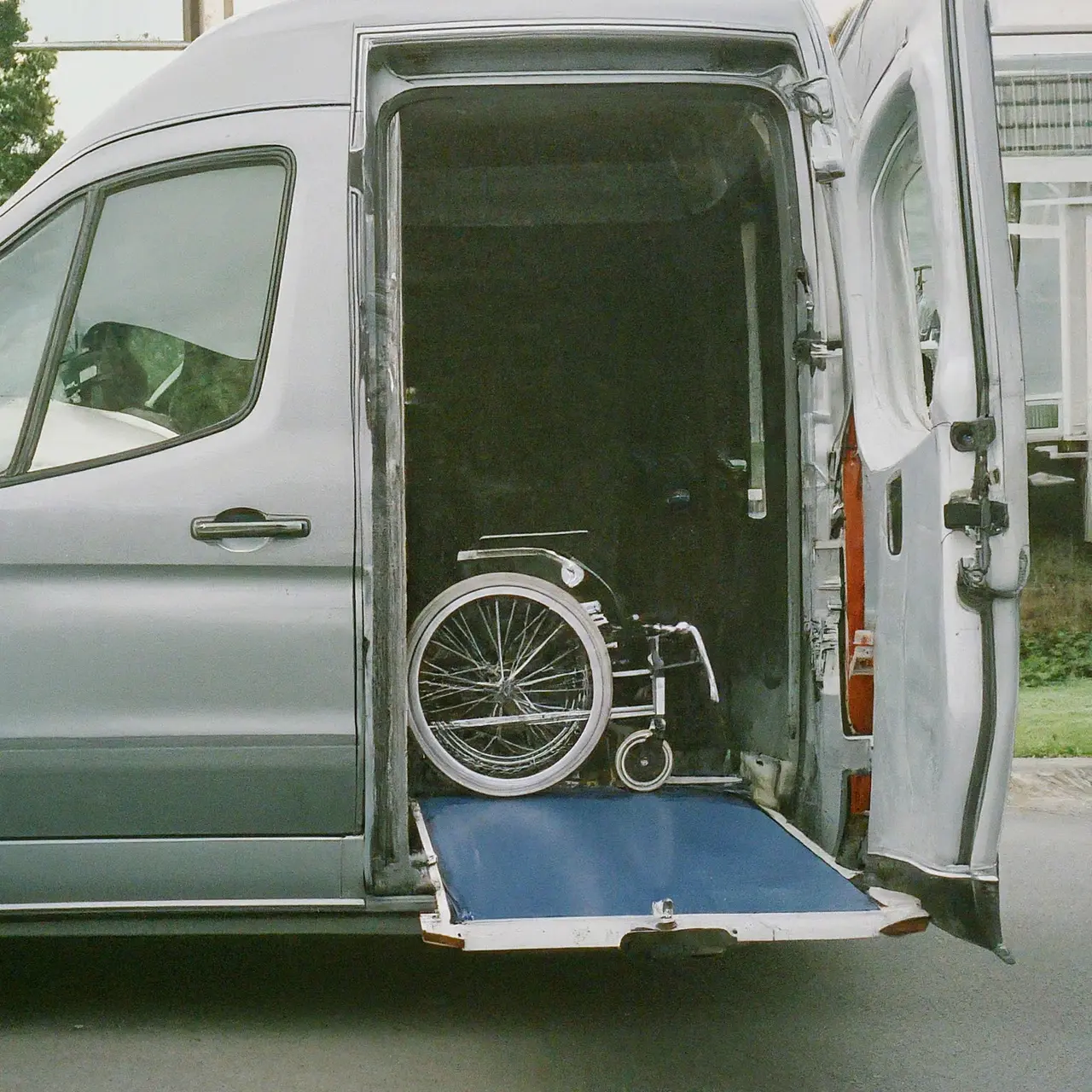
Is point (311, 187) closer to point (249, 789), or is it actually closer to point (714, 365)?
point (249, 789)

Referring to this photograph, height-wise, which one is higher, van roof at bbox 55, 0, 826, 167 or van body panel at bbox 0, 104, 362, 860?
van roof at bbox 55, 0, 826, 167

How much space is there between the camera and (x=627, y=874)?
3.59 m

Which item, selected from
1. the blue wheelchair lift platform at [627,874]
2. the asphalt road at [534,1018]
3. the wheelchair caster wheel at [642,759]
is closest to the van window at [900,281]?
the blue wheelchair lift platform at [627,874]

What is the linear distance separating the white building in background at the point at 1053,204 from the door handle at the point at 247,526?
8.64 m

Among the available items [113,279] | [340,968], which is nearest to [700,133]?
[113,279]

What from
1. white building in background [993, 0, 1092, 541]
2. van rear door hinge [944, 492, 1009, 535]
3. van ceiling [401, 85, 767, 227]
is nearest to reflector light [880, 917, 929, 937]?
van rear door hinge [944, 492, 1009, 535]

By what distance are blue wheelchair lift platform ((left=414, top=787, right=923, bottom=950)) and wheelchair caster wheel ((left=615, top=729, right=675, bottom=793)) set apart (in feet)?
1.16

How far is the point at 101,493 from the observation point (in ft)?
11.1

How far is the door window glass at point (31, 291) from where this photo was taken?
3502 millimetres

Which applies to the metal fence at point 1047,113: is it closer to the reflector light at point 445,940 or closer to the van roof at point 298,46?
the van roof at point 298,46

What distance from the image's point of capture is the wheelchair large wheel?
5012 mm

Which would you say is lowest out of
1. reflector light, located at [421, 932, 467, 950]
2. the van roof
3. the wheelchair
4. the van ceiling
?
reflector light, located at [421, 932, 467, 950]

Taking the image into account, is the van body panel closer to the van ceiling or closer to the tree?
the van ceiling

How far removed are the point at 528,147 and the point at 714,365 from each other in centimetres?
99
